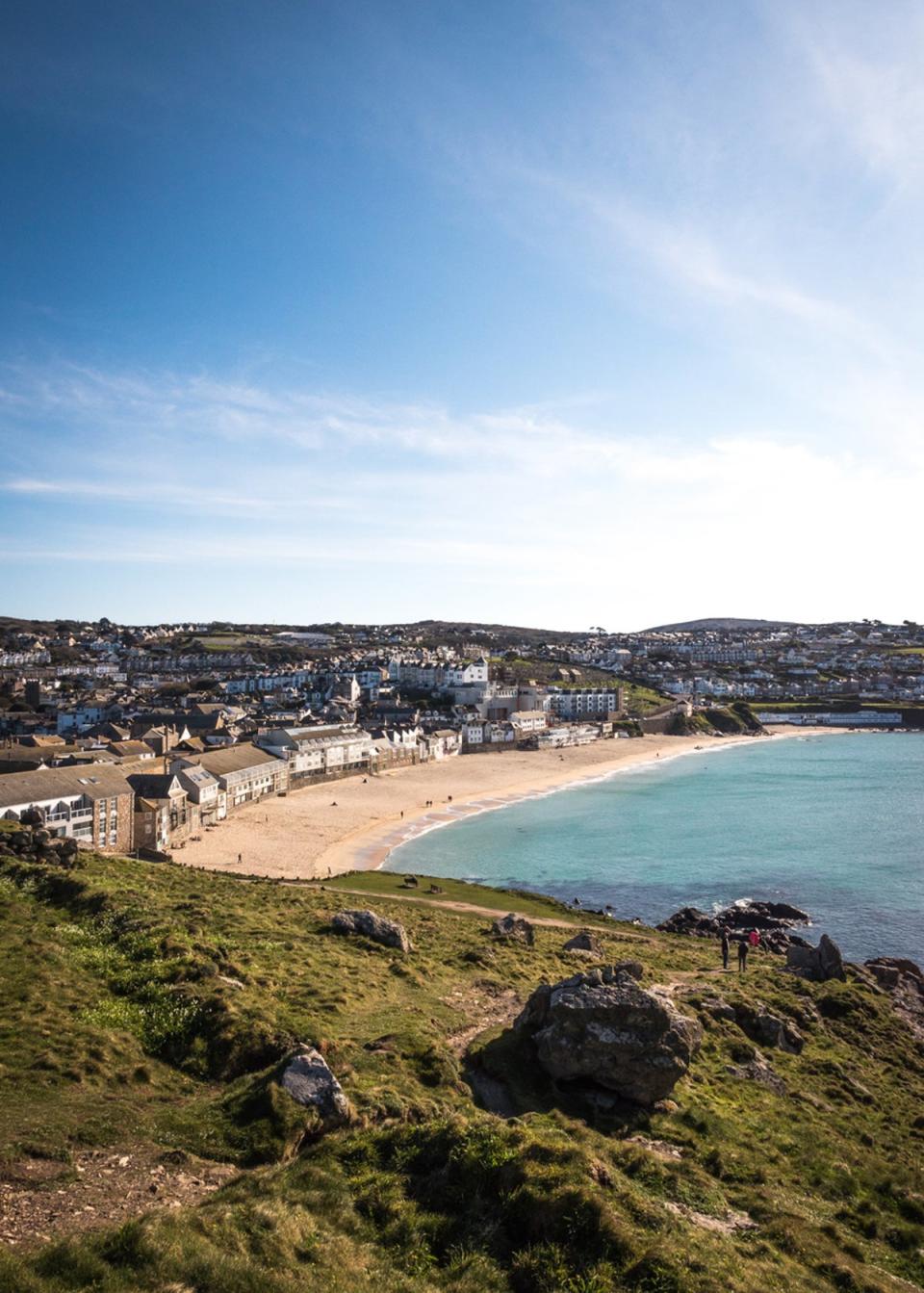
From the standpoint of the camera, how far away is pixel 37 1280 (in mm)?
7668

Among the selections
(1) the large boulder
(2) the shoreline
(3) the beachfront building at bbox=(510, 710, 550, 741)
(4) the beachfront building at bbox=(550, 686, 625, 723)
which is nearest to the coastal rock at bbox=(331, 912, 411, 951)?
(1) the large boulder

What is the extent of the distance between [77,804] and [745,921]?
3624cm

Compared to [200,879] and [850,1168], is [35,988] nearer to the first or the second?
[850,1168]

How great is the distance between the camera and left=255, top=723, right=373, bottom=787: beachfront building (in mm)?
84188

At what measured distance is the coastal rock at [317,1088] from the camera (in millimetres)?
12477

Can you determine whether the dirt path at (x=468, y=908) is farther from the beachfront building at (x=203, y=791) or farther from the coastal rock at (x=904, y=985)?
the beachfront building at (x=203, y=791)

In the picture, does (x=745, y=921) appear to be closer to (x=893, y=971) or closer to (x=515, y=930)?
(x=893, y=971)

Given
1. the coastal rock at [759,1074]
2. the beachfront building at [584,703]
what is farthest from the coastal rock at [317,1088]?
the beachfront building at [584,703]

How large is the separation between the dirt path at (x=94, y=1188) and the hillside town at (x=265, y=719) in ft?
105

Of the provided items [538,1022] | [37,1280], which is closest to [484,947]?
[538,1022]

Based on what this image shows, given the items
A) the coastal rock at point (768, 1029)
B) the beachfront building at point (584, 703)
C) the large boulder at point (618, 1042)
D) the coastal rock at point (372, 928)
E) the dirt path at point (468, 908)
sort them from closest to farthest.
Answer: the large boulder at point (618, 1042), the coastal rock at point (768, 1029), the coastal rock at point (372, 928), the dirt path at point (468, 908), the beachfront building at point (584, 703)

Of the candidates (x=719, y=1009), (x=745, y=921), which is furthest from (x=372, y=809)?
(x=719, y=1009)

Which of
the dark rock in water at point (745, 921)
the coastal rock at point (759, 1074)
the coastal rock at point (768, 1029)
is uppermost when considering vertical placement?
the coastal rock at point (759, 1074)

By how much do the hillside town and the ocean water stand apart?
18323 millimetres
